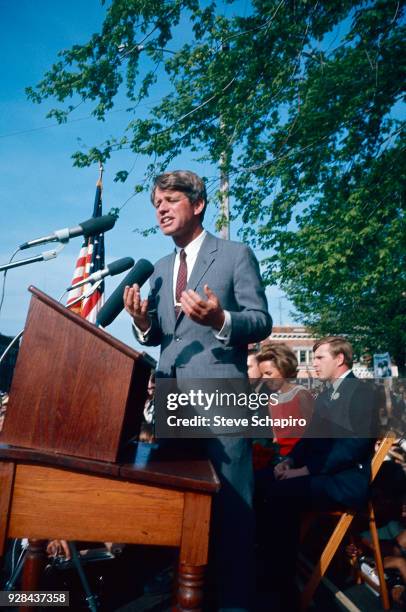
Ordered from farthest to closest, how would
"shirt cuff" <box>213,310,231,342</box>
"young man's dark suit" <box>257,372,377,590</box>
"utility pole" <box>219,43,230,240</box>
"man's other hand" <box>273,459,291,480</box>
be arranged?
"utility pole" <box>219,43,230,240</box>, "man's other hand" <box>273,459,291,480</box>, "young man's dark suit" <box>257,372,377,590</box>, "shirt cuff" <box>213,310,231,342</box>

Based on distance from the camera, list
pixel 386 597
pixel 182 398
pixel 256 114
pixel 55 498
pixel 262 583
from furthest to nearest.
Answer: pixel 256 114, pixel 262 583, pixel 386 597, pixel 182 398, pixel 55 498

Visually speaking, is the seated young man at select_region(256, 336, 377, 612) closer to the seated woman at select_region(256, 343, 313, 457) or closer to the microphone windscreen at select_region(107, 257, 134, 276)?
the seated woman at select_region(256, 343, 313, 457)

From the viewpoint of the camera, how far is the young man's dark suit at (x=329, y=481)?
2908 mm

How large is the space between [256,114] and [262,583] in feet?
20.8

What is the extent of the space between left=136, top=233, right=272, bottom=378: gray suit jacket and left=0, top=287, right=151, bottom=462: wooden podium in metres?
0.47

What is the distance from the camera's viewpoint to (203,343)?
186cm

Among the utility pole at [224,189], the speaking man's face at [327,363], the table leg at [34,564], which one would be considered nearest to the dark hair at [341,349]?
the speaking man's face at [327,363]

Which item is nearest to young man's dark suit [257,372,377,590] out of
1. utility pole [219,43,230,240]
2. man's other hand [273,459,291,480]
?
man's other hand [273,459,291,480]

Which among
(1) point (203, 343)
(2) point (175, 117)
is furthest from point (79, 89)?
(1) point (203, 343)

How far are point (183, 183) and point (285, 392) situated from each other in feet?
10.1

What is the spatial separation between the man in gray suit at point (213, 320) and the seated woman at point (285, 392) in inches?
104

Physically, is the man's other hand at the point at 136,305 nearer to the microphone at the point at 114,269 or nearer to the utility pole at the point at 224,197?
the microphone at the point at 114,269

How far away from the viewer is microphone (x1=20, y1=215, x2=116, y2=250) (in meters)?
1.91

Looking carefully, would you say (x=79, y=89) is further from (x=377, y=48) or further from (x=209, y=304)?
(x=209, y=304)
